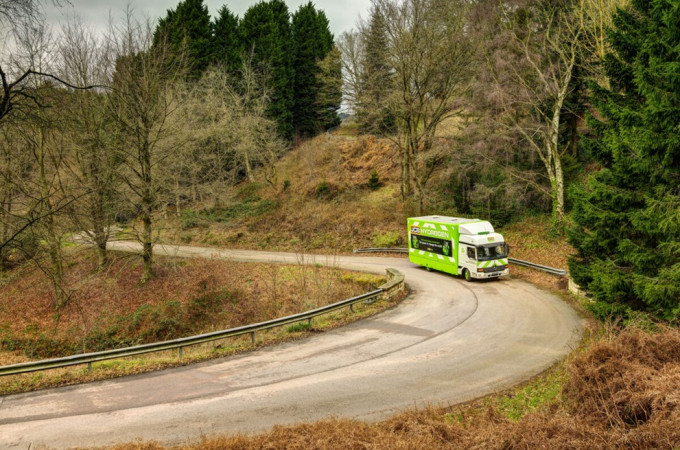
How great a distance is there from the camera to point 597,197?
44.6ft

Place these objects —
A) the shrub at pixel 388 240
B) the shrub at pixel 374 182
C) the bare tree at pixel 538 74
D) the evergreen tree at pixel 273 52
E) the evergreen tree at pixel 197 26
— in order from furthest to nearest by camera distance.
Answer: the evergreen tree at pixel 273 52 → the evergreen tree at pixel 197 26 → the shrub at pixel 374 182 → the shrub at pixel 388 240 → the bare tree at pixel 538 74

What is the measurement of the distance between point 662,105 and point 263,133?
119 ft

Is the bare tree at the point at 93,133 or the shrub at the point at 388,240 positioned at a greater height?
the bare tree at the point at 93,133

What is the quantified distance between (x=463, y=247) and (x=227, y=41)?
43481mm

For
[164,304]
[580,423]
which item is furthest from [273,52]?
[580,423]

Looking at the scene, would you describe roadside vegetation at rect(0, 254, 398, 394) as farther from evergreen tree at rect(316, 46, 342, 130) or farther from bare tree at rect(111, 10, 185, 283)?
evergreen tree at rect(316, 46, 342, 130)

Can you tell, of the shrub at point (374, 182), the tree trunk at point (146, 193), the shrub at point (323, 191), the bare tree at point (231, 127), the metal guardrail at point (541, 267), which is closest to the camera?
the metal guardrail at point (541, 267)

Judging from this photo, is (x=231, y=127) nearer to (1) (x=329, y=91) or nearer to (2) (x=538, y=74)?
(1) (x=329, y=91)

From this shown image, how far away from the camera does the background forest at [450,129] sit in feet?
38.9

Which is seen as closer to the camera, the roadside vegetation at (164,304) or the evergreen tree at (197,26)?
the roadside vegetation at (164,304)

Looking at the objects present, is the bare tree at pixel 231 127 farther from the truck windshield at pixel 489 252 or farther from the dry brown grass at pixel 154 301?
the truck windshield at pixel 489 252

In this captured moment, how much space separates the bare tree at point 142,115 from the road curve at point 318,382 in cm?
1464

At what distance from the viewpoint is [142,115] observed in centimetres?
2384

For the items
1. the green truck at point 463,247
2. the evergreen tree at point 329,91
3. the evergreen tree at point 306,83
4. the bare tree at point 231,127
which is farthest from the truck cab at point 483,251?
the evergreen tree at point 306,83
